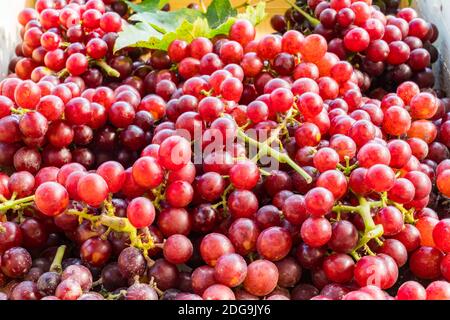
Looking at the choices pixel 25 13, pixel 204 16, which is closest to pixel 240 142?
pixel 204 16

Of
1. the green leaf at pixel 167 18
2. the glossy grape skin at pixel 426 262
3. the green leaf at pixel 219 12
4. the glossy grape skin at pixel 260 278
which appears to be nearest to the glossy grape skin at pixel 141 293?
the glossy grape skin at pixel 260 278

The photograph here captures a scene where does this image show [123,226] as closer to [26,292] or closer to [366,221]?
[26,292]

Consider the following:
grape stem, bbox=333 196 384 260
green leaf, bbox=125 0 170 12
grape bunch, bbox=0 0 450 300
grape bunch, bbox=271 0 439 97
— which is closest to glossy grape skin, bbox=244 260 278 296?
grape bunch, bbox=0 0 450 300

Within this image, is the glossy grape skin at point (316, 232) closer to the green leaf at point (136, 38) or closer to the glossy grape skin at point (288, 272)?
the glossy grape skin at point (288, 272)

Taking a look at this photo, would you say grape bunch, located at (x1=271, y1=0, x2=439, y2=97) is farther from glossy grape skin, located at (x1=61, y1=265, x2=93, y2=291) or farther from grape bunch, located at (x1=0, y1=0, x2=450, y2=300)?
glossy grape skin, located at (x1=61, y1=265, x2=93, y2=291)

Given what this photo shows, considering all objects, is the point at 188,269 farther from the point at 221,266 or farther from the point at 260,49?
the point at 260,49
